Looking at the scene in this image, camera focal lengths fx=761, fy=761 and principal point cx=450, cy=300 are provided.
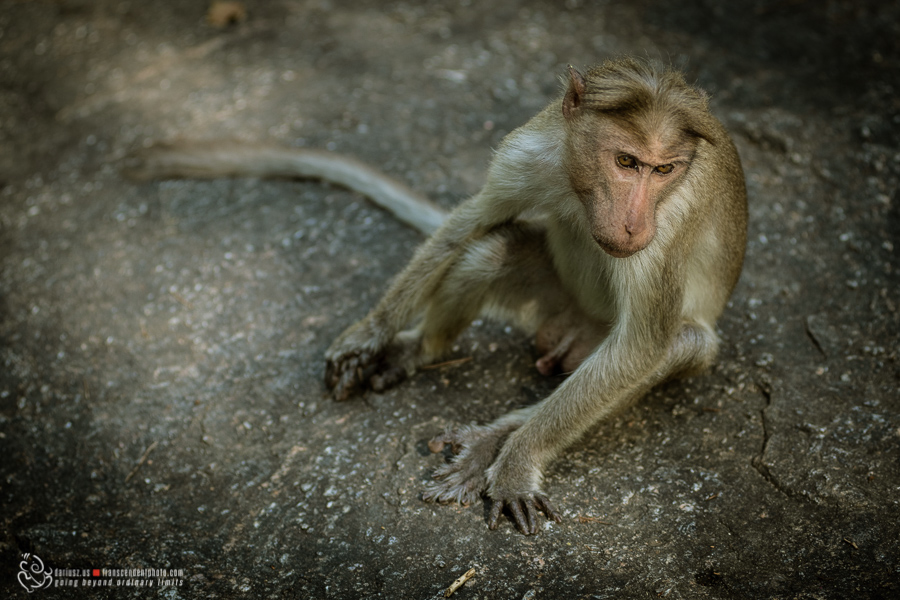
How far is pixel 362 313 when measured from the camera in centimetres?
479

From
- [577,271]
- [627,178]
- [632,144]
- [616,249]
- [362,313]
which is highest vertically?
[632,144]

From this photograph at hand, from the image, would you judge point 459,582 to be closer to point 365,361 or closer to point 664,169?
point 365,361

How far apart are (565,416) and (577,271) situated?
2.46ft

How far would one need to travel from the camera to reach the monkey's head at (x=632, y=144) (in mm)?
3035

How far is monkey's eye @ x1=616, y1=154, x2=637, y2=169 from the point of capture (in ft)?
10.1

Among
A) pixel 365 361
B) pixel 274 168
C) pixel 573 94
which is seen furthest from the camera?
pixel 274 168

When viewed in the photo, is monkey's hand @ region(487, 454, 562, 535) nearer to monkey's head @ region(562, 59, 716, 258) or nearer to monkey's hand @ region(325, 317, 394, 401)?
monkey's hand @ region(325, 317, 394, 401)

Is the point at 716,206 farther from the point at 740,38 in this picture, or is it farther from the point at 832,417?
the point at 740,38

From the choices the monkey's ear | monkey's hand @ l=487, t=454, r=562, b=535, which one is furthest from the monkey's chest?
monkey's hand @ l=487, t=454, r=562, b=535

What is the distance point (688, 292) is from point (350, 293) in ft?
6.98

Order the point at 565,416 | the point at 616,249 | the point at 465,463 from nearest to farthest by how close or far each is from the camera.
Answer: the point at 616,249 < the point at 565,416 < the point at 465,463

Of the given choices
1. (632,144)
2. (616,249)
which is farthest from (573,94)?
(616,249)

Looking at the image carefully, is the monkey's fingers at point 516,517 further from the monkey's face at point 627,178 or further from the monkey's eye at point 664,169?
the monkey's eye at point 664,169

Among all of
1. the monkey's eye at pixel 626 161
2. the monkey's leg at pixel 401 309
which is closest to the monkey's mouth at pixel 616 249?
the monkey's eye at pixel 626 161
